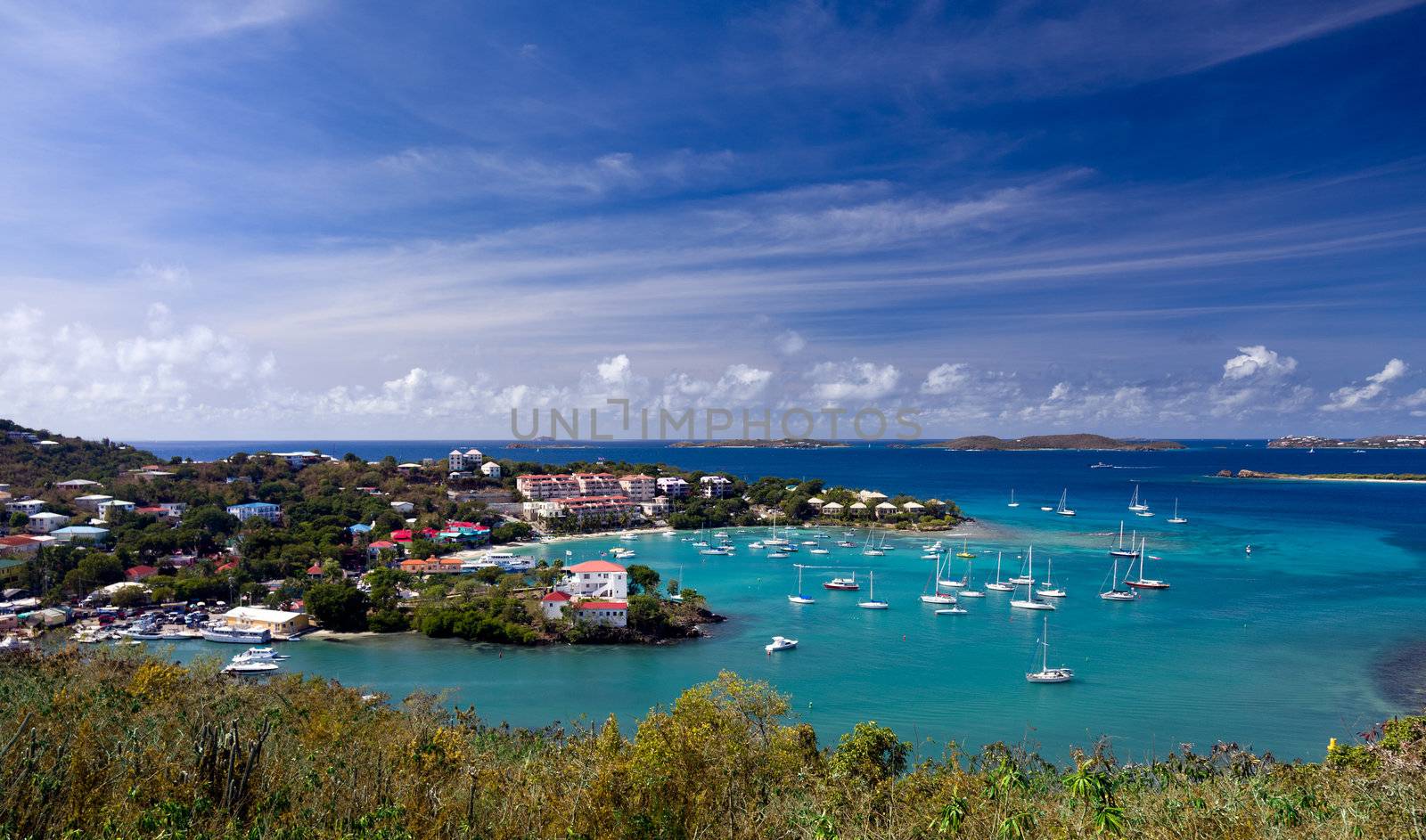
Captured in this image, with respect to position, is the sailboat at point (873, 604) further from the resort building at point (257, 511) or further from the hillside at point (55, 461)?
the hillside at point (55, 461)

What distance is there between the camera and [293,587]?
29.4 meters

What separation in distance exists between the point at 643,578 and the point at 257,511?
97.3 ft

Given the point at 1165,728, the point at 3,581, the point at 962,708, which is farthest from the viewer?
the point at 3,581

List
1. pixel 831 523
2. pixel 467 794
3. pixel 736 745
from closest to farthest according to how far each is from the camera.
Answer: pixel 467 794
pixel 736 745
pixel 831 523

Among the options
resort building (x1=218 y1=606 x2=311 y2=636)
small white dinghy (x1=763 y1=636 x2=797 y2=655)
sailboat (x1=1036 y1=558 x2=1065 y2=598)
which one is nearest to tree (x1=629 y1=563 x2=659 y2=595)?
small white dinghy (x1=763 y1=636 x2=797 y2=655)

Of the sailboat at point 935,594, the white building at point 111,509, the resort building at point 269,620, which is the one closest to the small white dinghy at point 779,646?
the sailboat at point 935,594

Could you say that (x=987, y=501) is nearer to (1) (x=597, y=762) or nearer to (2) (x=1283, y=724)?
(2) (x=1283, y=724)

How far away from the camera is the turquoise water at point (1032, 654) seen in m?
18.2

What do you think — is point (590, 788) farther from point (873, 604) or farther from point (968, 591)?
point (968, 591)

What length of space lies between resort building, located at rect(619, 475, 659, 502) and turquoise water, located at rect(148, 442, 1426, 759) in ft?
57.7

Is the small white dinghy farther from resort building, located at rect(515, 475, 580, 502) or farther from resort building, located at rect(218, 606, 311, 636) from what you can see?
resort building, located at rect(515, 475, 580, 502)

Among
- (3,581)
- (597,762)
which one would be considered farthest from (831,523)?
(597,762)

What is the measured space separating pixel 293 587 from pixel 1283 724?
32080 millimetres

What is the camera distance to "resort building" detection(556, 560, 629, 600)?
29.1 m
